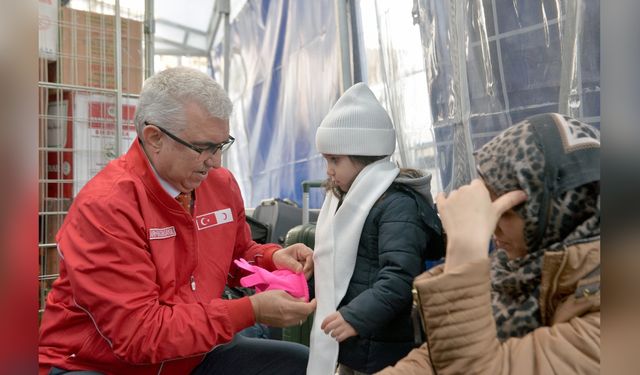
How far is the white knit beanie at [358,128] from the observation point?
1548mm

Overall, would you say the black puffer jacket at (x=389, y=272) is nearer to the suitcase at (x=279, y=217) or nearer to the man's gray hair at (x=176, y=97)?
the man's gray hair at (x=176, y=97)

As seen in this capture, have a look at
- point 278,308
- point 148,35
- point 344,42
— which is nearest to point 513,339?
point 278,308

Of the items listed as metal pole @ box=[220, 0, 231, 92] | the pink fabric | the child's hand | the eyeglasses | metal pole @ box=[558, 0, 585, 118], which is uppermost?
metal pole @ box=[220, 0, 231, 92]

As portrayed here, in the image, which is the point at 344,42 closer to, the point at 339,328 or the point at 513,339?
the point at 339,328

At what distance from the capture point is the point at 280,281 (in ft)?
4.77

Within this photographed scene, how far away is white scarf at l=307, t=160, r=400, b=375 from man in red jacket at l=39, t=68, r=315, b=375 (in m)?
0.09

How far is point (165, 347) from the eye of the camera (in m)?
1.27

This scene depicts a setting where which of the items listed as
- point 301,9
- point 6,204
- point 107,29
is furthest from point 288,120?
point 6,204

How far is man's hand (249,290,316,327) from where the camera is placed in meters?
1.34

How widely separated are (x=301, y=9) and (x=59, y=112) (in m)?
1.49

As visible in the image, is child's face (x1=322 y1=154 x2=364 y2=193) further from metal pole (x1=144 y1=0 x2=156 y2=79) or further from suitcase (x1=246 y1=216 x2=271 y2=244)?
metal pole (x1=144 y1=0 x2=156 y2=79)

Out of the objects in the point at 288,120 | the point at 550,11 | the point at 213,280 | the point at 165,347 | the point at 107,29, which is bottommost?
the point at 165,347

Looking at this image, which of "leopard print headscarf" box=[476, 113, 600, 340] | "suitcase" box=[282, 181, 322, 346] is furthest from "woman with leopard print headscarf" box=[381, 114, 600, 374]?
"suitcase" box=[282, 181, 322, 346]

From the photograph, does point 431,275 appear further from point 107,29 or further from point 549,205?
point 107,29
